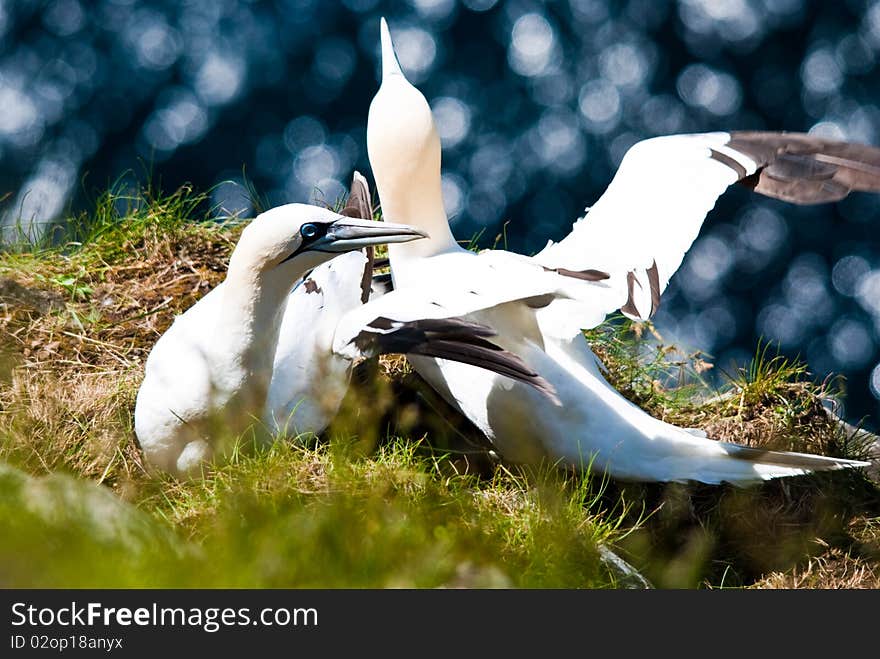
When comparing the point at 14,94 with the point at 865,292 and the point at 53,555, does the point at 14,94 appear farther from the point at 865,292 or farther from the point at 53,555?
the point at 53,555

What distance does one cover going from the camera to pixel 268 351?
4.49 metres

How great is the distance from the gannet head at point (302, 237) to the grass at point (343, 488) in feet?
2.32

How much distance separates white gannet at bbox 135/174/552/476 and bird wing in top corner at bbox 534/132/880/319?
96cm

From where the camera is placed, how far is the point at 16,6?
39.2 ft

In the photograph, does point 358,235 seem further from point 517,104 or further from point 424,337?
point 517,104

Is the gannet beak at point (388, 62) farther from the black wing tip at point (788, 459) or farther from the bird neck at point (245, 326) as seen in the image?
the black wing tip at point (788, 459)

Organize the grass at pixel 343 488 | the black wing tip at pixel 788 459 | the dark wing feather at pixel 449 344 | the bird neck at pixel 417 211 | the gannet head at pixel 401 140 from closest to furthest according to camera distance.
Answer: the grass at pixel 343 488 → the dark wing feather at pixel 449 344 → the black wing tip at pixel 788 459 → the gannet head at pixel 401 140 → the bird neck at pixel 417 211

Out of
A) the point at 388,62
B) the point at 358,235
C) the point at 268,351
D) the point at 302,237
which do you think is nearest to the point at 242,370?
the point at 268,351

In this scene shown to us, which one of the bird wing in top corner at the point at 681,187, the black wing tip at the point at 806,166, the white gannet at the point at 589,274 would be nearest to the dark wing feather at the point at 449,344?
the white gannet at the point at 589,274

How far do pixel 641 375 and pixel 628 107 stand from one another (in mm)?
6746

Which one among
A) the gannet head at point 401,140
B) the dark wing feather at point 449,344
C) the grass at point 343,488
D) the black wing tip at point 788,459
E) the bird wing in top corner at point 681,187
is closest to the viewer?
the grass at point 343,488

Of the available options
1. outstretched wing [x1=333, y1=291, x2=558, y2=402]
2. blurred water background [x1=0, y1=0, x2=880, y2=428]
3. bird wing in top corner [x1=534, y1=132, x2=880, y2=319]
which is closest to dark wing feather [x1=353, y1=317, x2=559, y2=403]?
outstretched wing [x1=333, y1=291, x2=558, y2=402]

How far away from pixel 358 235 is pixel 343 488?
104cm

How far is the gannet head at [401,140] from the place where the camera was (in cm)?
527
